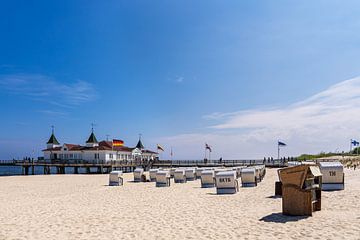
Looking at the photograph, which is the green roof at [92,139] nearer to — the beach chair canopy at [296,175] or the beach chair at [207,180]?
the beach chair at [207,180]

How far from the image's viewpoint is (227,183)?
16438 millimetres

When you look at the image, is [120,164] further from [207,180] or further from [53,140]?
[207,180]

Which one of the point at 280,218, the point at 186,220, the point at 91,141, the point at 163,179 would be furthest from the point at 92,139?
the point at 280,218

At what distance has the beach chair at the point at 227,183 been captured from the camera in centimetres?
1628

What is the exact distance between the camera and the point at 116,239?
26.8 ft

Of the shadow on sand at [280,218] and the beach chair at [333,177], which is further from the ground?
the beach chair at [333,177]

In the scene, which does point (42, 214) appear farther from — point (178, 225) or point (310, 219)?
point (310, 219)

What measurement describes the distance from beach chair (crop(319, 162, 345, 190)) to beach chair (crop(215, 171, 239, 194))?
4.04m

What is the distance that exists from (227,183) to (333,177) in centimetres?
477

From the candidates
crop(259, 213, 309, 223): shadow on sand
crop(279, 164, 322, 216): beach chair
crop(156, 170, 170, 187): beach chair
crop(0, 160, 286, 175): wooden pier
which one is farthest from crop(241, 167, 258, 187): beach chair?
crop(0, 160, 286, 175): wooden pier

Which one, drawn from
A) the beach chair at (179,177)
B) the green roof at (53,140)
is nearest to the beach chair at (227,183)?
the beach chair at (179,177)

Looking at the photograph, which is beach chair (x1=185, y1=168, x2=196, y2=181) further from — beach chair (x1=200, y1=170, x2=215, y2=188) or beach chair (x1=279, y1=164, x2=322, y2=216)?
beach chair (x1=279, y1=164, x2=322, y2=216)

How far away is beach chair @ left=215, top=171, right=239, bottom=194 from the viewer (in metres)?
16.3

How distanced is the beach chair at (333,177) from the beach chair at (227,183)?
4.04 metres
